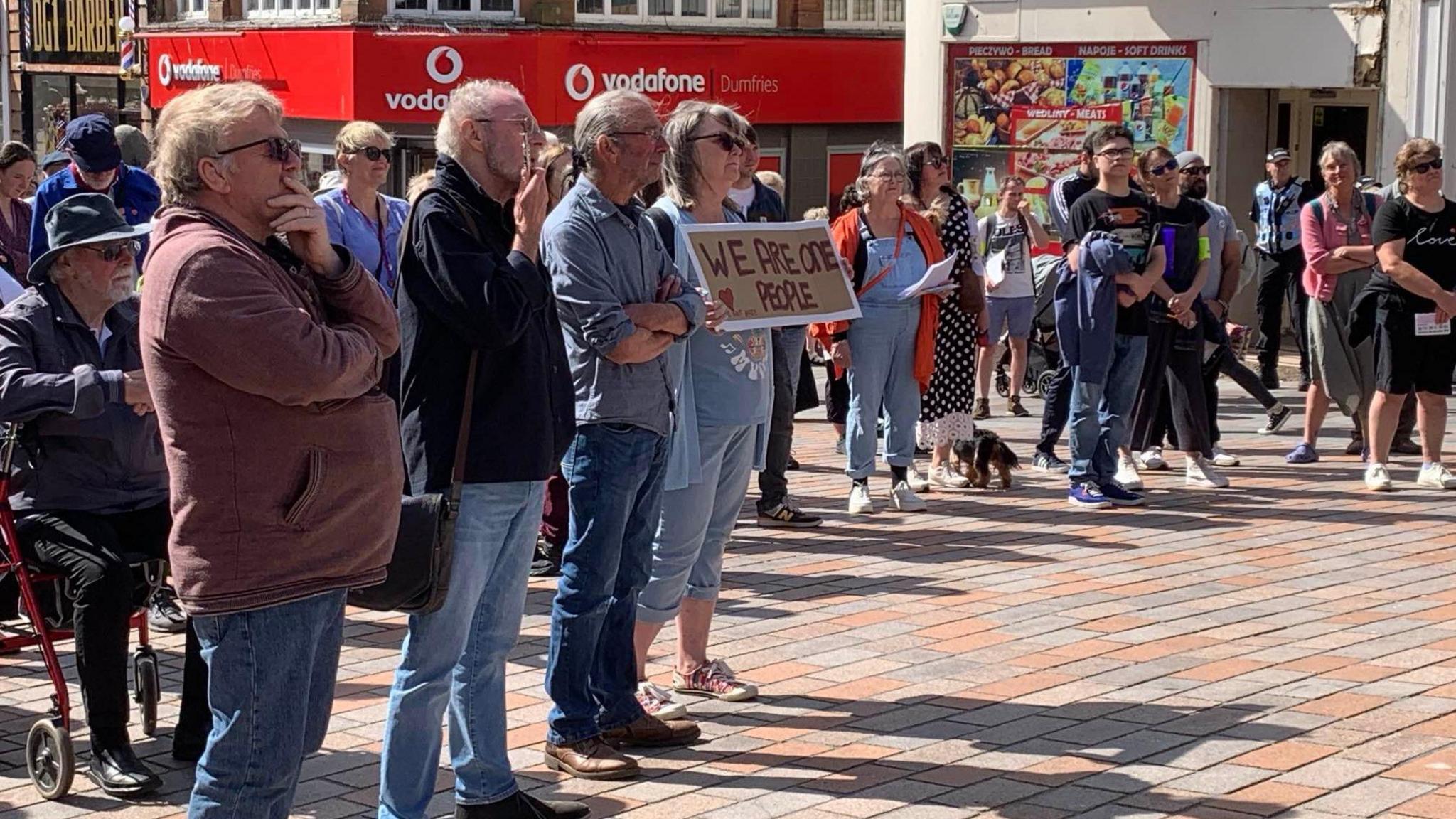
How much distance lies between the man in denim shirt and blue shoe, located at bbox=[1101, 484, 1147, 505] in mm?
5167

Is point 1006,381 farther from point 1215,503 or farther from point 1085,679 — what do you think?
point 1085,679

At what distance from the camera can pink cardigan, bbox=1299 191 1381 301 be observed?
11797mm

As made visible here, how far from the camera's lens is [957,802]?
17.6 ft

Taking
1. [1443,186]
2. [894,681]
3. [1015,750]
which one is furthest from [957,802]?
[1443,186]

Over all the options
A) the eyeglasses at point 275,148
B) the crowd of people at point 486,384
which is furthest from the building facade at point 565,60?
the eyeglasses at point 275,148

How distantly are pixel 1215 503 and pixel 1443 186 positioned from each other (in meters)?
6.92

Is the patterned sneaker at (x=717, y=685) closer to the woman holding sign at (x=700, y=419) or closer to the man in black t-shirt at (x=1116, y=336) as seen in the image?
the woman holding sign at (x=700, y=419)

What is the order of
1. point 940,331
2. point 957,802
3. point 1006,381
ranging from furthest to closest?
point 1006,381 < point 940,331 < point 957,802

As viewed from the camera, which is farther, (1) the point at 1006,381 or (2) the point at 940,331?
(1) the point at 1006,381

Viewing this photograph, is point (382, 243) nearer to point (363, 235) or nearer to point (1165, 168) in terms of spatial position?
point (363, 235)

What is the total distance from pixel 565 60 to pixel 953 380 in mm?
14889

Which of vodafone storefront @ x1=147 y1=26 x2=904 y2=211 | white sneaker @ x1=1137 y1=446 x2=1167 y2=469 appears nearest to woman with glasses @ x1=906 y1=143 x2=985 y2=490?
white sneaker @ x1=1137 y1=446 x2=1167 y2=469

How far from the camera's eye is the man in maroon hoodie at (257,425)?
3695 mm

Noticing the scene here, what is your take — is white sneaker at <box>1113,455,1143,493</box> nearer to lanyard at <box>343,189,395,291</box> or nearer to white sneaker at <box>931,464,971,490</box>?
white sneaker at <box>931,464,971,490</box>
